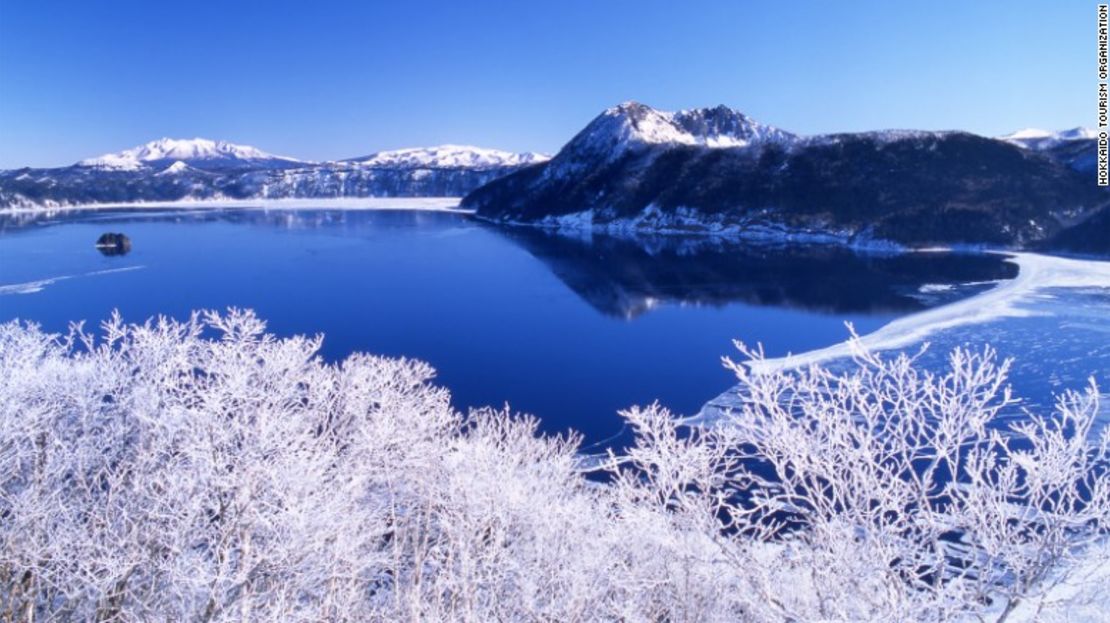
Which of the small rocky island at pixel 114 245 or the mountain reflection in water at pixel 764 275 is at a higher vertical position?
the mountain reflection in water at pixel 764 275

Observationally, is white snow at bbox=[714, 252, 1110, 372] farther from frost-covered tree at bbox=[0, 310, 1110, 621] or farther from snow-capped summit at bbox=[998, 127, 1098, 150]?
snow-capped summit at bbox=[998, 127, 1098, 150]

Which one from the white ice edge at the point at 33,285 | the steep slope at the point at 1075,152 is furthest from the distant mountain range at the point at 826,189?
the white ice edge at the point at 33,285

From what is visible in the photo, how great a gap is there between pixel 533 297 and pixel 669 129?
10903 cm

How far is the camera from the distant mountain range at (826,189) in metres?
82.8

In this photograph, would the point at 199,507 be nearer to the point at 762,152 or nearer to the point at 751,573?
the point at 751,573

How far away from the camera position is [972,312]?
138 ft

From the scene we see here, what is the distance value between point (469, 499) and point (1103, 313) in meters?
43.3

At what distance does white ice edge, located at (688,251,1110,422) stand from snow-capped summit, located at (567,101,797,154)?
2713 inches

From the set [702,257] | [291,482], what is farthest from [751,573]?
[702,257]

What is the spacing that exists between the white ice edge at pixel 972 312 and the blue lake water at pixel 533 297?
1541mm

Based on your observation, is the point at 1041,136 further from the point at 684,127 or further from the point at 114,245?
the point at 114,245

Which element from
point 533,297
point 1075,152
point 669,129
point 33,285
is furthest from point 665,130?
point 33,285

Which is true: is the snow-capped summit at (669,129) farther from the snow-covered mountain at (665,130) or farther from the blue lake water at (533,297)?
the blue lake water at (533,297)

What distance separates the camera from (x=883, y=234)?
271 feet
